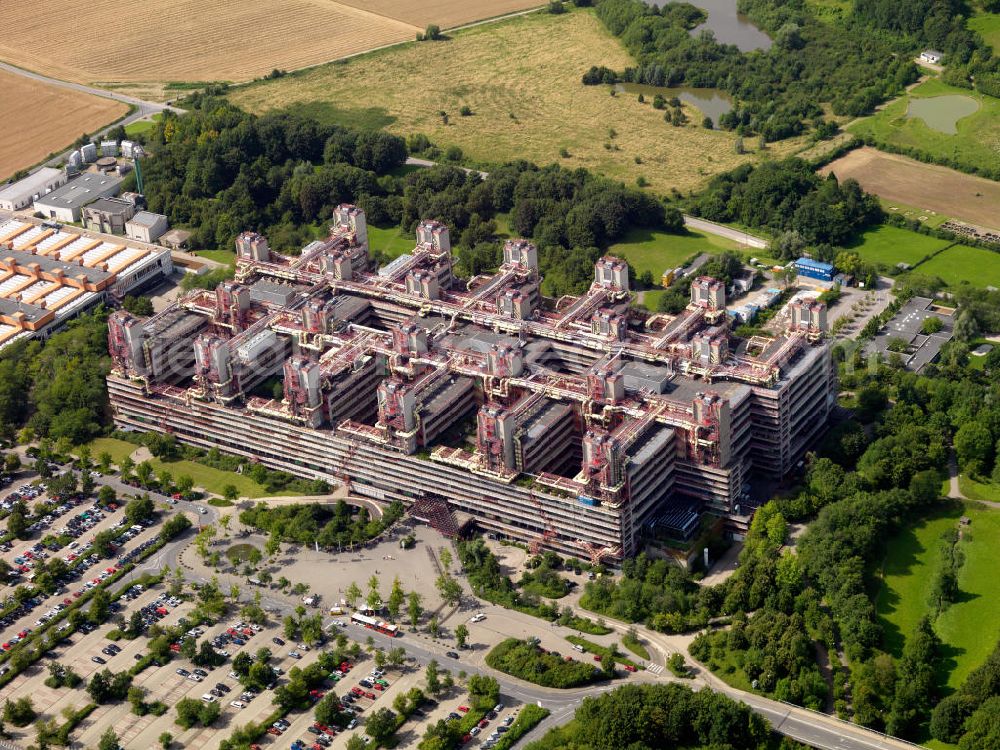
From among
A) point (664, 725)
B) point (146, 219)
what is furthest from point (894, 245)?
point (146, 219)

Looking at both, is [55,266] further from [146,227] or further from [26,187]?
[26,187]

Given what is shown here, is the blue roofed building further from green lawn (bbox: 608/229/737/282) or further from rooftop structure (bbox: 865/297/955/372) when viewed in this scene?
green lawn (bbox: 608/229/737/282)

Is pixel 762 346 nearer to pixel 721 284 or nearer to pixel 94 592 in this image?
pixel 721 284

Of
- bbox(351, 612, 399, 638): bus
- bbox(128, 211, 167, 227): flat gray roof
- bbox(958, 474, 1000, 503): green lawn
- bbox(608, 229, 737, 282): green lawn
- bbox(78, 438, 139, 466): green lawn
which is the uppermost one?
bbox(608, 229, 737, 282): green lawn

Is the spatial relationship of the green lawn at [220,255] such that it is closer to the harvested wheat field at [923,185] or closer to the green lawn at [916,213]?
the harvested wheat field at [923,185]

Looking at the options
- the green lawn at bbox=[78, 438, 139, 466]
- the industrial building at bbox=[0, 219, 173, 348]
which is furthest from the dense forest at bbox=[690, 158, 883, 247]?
the green lawn at bbox=[78, 438, 139, 466]

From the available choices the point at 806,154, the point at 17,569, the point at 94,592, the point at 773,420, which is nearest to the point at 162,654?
the point at 94,592
